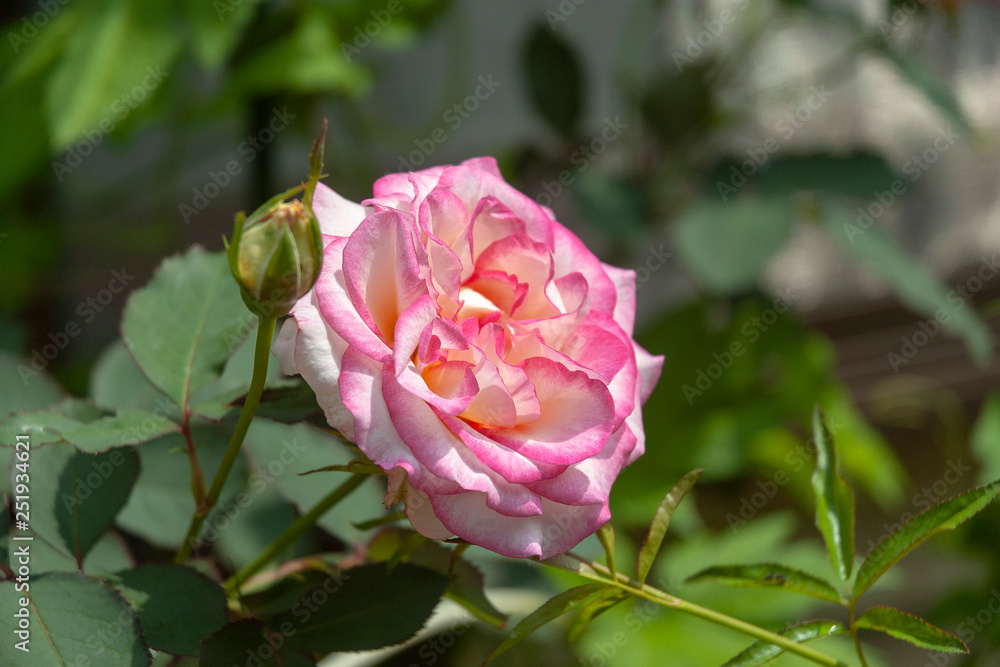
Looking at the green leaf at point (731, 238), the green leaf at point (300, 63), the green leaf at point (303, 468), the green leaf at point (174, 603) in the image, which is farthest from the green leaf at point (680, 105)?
the green leaf at point (174, 603)

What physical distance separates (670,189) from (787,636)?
641 mm

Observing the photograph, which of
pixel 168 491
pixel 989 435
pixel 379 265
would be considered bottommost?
pixel 989 435

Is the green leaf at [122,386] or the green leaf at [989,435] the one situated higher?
the green leaf at [122,386]

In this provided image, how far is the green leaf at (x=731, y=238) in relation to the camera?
58cm

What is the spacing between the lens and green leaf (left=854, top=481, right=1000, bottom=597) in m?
0.20

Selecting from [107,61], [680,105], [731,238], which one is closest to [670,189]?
[680,105]

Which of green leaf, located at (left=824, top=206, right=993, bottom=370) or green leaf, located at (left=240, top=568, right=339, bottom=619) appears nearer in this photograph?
green leaf, located at (left=240, top=568, right=339, bottom=619)

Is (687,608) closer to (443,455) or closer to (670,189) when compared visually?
(443,455)

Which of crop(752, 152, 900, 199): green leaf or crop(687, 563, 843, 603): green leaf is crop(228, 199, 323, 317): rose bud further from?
crop(752, 152, 900, 199): green leaf

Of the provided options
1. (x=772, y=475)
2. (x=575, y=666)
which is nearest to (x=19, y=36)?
(x=575, y=666)

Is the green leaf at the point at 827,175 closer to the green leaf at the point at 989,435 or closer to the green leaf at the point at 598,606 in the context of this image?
the green leaf at the point at 989,435

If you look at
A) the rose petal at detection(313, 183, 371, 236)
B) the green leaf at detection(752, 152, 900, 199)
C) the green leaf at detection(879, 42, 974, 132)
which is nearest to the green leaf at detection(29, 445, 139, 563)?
the rose petal at detection(313, 183, 371, 236)

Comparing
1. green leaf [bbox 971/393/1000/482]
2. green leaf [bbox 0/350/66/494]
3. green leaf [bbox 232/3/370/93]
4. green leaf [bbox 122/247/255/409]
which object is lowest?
green leaf [bbox 971/393/1000/482]

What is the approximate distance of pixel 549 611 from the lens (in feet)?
0.63
